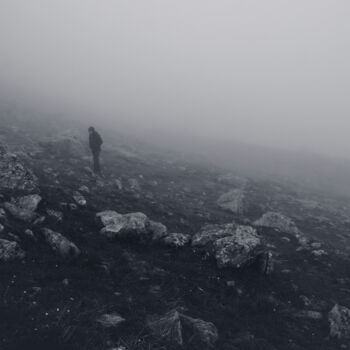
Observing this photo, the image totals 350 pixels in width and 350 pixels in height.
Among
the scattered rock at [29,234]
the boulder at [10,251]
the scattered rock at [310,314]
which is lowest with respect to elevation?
the scattered rock at [310,314]

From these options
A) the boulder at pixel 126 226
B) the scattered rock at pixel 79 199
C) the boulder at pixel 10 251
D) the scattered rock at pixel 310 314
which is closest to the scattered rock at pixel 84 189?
the scattered rock at pixel 79 199

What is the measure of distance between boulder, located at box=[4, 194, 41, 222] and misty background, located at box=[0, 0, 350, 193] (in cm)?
3734

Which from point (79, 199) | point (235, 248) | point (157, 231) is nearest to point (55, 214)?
point (79, 199)

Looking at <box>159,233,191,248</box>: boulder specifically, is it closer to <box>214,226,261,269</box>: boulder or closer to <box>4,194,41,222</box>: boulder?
<box>214,226,261,269</box>: boulder

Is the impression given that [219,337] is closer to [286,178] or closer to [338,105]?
[286,178]

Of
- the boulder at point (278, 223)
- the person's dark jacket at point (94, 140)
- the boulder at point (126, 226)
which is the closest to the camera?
the boulder at point (126, 226)

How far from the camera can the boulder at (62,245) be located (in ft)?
40.6

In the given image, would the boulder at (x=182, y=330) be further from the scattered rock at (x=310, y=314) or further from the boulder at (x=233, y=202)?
the boulder at (x=233, y=202)

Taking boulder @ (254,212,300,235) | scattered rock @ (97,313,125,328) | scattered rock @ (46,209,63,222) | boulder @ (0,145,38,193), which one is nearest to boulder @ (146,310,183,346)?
scattered rock @ (97,313,125,328)

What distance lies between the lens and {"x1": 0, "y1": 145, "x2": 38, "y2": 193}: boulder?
15.5 m

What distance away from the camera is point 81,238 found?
1351 centimetres

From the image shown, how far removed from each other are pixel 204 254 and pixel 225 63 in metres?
157

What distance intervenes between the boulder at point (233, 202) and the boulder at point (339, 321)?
11.5m

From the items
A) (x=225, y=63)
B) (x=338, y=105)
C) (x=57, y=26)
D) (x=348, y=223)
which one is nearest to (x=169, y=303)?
(x=348, y=223)
